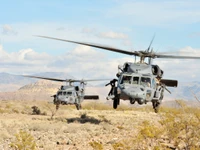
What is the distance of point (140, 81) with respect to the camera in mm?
19844

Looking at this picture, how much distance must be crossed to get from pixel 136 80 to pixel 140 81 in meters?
0.21

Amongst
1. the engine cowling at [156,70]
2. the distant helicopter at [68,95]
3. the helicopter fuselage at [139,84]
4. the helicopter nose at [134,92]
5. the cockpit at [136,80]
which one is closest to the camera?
the helicopter nose at [134,92]

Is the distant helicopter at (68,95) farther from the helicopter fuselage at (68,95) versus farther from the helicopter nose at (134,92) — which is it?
the helicopter nose at (134,92)

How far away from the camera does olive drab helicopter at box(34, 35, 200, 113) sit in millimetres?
19125

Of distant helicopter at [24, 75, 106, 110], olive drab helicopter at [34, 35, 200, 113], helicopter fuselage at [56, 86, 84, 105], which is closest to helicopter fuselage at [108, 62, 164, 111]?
olive drab helicopter at [34, 35, 200, 113]

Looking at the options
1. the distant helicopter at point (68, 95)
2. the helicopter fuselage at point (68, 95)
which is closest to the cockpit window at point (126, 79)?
the distant helicopter at point (68, 95)

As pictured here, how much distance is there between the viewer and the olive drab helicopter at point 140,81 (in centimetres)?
1912

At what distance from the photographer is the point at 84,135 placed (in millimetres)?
15547

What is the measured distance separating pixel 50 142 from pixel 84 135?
2440 mm

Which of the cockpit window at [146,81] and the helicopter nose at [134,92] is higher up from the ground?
the cockpit window at [146,81]

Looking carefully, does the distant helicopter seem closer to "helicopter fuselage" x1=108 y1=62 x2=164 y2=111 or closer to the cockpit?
"helicopter fuselage" x1=108 y1=62 x2=164 y2=111

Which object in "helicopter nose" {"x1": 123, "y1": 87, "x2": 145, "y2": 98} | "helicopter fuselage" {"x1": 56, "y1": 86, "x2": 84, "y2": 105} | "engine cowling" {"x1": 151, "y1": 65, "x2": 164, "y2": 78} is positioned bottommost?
"helicopter fuselage" {"x1": 56, "y1": 86, "x2": 84, "y2": 105}

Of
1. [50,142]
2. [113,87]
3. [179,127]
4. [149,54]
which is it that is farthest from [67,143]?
[149,54]

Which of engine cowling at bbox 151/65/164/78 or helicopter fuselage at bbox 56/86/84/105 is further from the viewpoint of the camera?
helicopter fuselage at bbox 56/86/84/105
